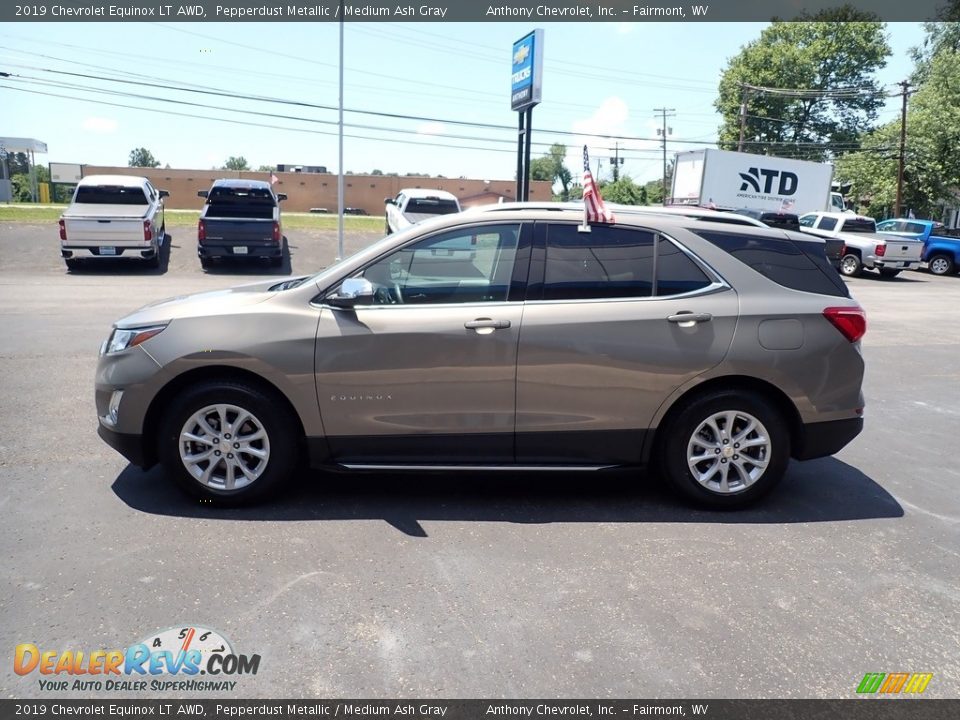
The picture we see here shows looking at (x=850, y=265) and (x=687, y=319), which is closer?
(x=687, y=319)

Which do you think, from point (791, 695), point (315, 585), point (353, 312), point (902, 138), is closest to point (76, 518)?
point (315, 585)

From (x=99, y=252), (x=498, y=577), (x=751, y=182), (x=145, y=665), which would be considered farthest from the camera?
(x=751, y=182)

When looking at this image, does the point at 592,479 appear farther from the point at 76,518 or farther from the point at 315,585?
the point at 76,518

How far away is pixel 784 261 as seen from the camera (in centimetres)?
482

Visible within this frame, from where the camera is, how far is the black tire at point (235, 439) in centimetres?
442

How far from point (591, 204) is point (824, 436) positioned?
2.03 meters

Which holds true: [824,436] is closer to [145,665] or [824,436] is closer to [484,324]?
[484,324]

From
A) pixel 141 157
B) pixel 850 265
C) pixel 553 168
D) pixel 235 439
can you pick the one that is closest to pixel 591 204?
pixel 235 439

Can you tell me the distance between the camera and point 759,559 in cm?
407

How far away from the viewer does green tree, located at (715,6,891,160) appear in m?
61.3

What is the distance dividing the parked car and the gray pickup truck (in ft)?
49.3

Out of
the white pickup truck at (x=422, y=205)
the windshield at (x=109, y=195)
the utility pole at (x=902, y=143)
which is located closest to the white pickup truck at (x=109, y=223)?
the windshield at (x=109, y=195)
